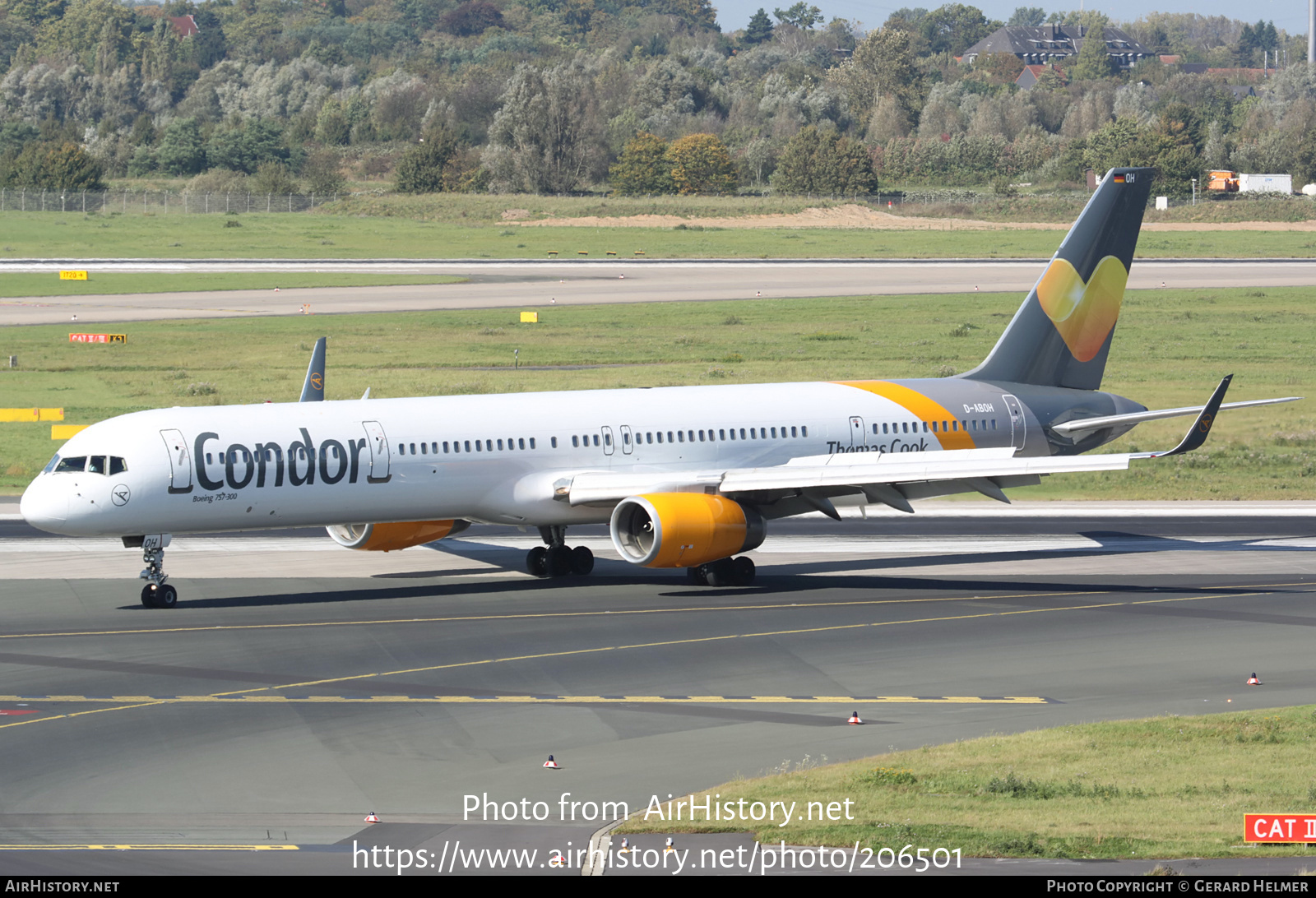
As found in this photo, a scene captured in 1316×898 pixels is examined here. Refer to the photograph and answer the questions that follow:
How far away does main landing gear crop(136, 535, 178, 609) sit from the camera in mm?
38406

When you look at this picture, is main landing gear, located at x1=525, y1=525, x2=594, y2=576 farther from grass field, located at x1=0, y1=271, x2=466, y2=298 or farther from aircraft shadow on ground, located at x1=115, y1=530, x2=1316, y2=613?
grass field, located at x1=0, y1=271, x2=466, y2=298

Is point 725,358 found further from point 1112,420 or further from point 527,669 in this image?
point 527,669

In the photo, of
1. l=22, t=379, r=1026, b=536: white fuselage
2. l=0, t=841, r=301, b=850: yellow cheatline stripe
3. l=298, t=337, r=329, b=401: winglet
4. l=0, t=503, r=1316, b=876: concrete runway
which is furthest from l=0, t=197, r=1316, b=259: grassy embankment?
l=0, t=841, r=301, b=850: yellow cheatline stripe

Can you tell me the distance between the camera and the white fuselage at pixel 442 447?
3747 centimetres

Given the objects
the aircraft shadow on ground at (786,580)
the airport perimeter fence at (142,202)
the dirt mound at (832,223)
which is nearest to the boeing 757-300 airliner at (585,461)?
the aircraft shadow on ground at (786,580)

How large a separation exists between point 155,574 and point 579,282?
8533 centimetres

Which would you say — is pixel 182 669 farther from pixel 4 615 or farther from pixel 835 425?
pixel 835 425

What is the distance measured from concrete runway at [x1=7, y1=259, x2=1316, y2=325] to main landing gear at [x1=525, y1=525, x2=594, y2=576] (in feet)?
202

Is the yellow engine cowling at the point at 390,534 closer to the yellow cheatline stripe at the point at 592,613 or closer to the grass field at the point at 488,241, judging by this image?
the yellow cheatline stripe at the point at 592,613

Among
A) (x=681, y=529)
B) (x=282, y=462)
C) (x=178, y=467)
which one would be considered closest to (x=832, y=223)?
(x=681, y=529)

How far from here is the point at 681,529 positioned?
39.5 meters

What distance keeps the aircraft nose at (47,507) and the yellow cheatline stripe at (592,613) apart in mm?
2521

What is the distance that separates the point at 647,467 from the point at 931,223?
14673 centimetres
